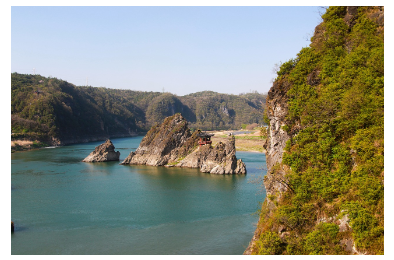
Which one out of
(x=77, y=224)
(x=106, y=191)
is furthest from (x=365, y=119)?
(x=106, y=191)

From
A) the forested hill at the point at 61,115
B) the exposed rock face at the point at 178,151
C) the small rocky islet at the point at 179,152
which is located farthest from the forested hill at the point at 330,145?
→ the forested hill at the point at 61,115

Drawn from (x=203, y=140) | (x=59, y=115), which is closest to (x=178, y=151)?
(x=203, y=140)

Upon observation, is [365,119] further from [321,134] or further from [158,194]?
[158,194]

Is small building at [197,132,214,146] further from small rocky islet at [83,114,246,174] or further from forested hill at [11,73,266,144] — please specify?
forested hill at [11,73,266,144]

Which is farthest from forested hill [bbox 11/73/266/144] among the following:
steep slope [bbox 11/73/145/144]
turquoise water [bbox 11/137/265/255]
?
turquoise water [bbox 11/137/265/255]

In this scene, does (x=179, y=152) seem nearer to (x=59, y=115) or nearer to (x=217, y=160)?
(x=217, y=160)
